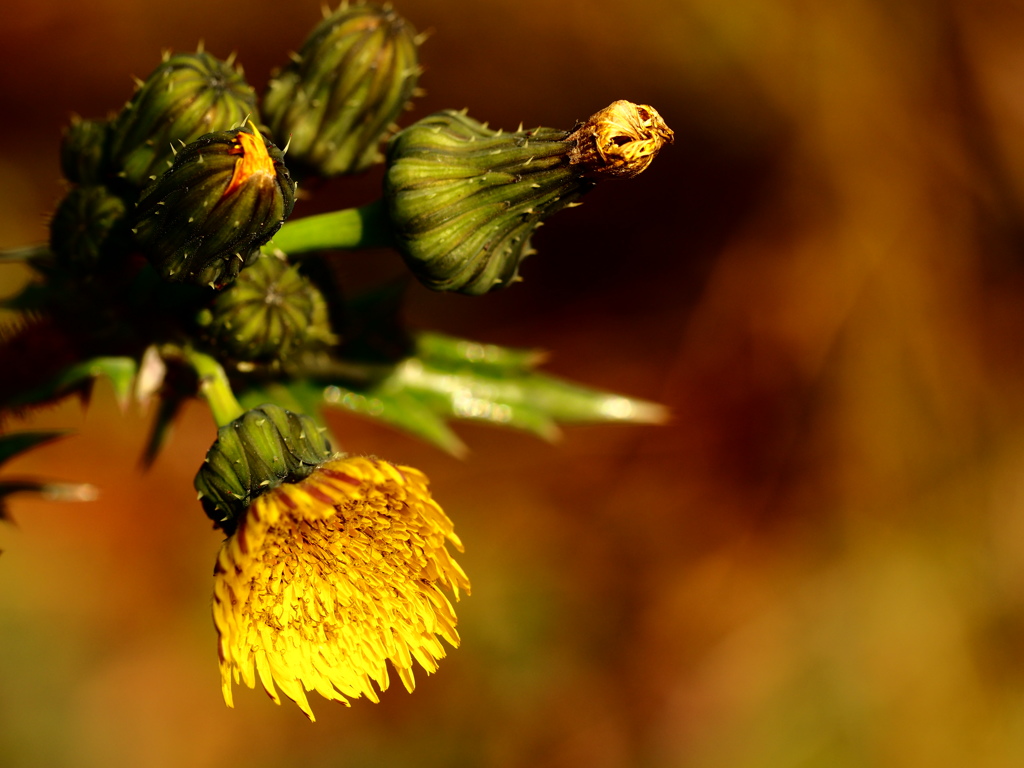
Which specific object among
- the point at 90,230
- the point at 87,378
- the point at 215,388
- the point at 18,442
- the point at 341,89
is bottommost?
the point at 18,442

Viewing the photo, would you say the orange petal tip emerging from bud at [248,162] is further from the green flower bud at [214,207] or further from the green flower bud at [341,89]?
the green flower bud at [341,89]

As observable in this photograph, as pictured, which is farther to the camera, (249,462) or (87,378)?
(87,378)

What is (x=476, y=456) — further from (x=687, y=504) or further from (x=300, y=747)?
(x=300, y=747)

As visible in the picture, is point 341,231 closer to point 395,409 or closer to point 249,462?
point 249,462

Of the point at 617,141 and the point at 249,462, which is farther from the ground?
the point at 617,141

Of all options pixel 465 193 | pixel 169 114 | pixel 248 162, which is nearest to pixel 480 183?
pixel 465 193

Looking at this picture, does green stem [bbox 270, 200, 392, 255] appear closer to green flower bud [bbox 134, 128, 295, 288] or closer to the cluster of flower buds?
the cluster of flower buds

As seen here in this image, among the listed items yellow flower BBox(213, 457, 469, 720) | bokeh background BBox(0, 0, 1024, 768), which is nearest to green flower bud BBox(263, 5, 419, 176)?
yellow flower BBox(213, 457, 469, 720)
